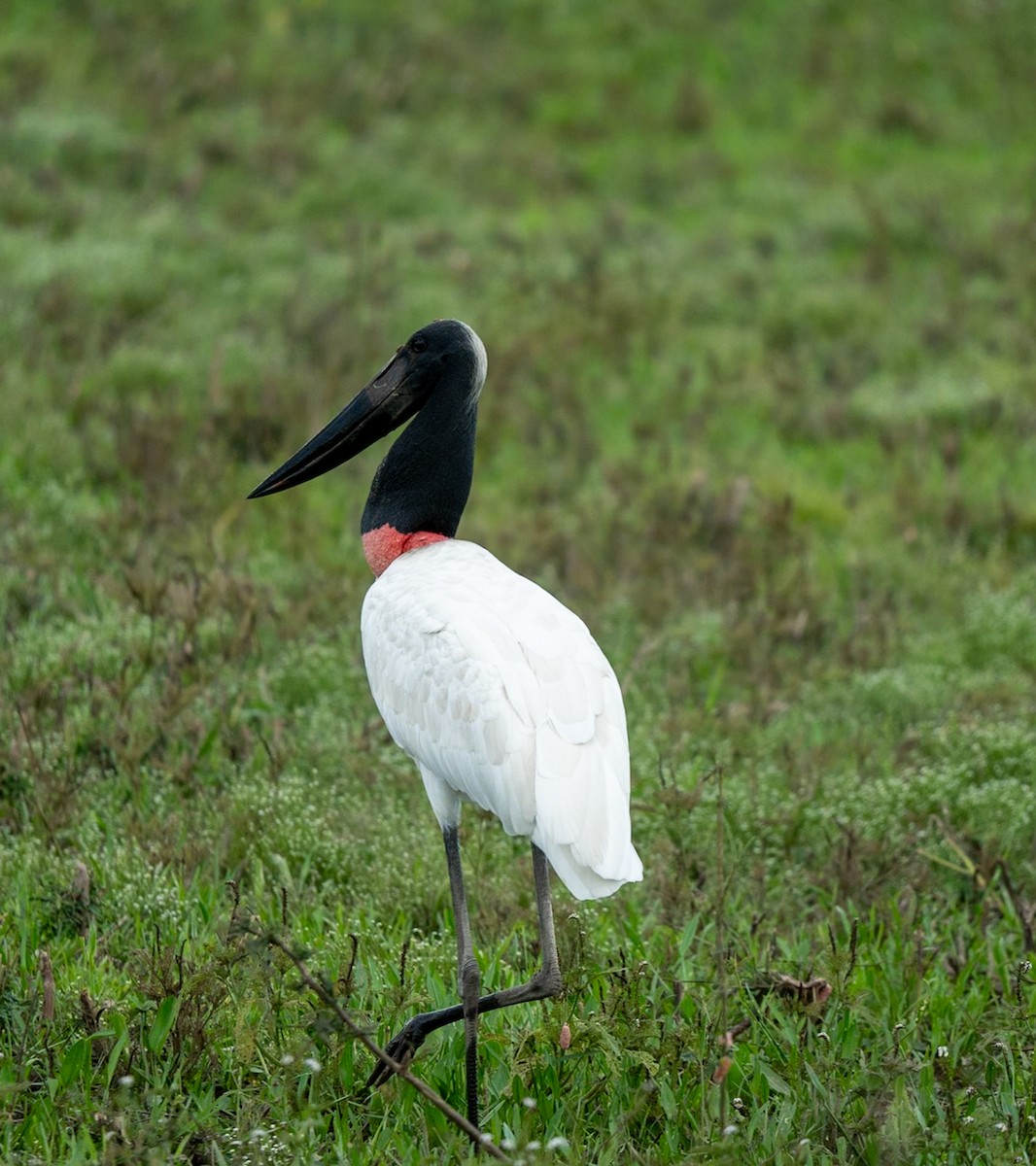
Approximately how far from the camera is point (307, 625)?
19.1ft

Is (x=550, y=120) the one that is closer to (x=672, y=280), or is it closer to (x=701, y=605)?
(x=672, y=280)

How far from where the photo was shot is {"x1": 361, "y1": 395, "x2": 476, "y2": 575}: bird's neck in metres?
4.20

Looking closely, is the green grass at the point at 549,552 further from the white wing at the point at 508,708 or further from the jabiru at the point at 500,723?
the white wing at the point at 508,708

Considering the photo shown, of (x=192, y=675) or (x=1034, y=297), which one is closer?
(x=192, y=675)

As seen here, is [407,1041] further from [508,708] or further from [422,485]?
[422,485]

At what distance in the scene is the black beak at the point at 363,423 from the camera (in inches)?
170

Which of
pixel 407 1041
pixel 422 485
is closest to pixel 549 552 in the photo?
pixel 422 485

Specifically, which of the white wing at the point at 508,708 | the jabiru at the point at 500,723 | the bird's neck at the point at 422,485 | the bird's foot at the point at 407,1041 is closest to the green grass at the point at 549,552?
the bird's foot at the point at 407,1041

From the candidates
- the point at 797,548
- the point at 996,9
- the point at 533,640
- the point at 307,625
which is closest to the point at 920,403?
the point at 797,548

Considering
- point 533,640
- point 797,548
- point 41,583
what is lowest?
point 797,548

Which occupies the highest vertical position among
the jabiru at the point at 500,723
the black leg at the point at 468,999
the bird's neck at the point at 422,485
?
the bird's neck at the point at 422,485

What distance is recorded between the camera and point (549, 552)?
22.1ft

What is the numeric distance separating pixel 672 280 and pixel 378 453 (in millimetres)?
2976

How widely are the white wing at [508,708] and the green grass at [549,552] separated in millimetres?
418
